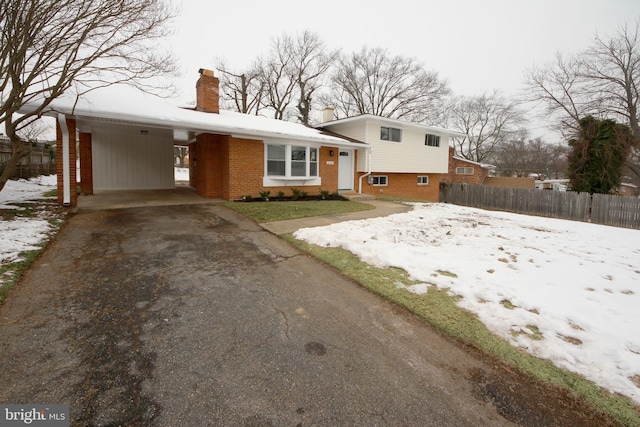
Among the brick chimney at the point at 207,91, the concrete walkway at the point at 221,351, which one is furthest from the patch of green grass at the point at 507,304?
the brick chimney at the point at 207,91

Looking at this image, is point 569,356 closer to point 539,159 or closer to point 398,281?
point 398,281

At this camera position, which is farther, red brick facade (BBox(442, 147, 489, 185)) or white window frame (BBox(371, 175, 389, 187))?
red brick facade (BBox(442, 147, 489, 185))

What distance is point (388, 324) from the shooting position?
320cm

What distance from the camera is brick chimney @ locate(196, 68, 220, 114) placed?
500 inches

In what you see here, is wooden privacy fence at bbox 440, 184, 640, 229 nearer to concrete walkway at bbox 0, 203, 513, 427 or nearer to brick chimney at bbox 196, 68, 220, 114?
concrete walkway at bbox 0, 203, 513, 427

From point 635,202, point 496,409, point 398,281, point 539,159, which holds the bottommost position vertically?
point 496,409

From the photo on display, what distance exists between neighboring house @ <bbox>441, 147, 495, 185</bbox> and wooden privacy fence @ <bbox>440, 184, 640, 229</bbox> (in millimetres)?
7879

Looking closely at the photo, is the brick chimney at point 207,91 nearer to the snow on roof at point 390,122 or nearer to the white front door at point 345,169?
the white front door at point 345,169

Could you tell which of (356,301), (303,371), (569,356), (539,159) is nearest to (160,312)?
(303,371)

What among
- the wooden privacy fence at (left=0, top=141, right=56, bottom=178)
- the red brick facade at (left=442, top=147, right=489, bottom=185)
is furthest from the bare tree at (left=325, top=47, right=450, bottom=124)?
the wooden privacy fence at (left=0, top=141, right=56, bottom=178)

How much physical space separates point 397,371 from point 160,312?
8.10ft

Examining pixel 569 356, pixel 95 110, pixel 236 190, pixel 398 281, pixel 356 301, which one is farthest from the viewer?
pixel 236 190

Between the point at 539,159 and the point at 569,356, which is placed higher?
the point at 539,159

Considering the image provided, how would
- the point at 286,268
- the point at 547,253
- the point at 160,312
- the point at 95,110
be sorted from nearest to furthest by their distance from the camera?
the point at 160,312 < the point at 286,268 < the point at 547,253 < the point at 95,110
